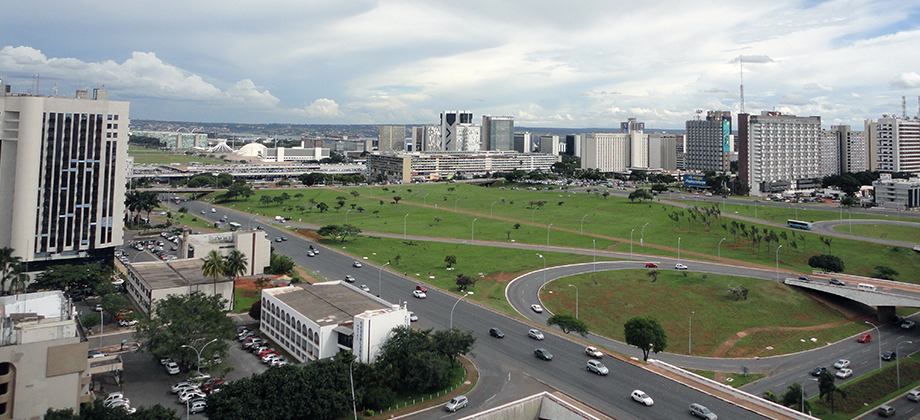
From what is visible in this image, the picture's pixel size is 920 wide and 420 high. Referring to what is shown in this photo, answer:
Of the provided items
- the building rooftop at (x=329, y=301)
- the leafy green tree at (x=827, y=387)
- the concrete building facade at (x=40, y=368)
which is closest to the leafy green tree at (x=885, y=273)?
the leafy green tree at (x=827, y=387)

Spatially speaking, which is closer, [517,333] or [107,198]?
[517,333]

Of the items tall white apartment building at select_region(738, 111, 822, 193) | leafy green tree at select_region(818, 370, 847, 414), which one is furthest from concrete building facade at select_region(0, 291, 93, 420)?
tall white apartment building at select_region(738, 111, 822, 193)

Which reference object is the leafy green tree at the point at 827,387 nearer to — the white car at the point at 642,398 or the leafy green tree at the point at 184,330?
the white car at the point at 642,398

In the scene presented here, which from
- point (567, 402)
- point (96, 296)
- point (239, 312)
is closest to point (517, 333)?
point (567, 402)

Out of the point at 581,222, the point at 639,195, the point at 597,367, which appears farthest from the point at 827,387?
the point at 639,195

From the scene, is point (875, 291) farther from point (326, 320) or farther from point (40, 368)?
point (40, 368)

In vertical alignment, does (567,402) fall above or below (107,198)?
below

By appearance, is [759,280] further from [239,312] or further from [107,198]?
[107,198]

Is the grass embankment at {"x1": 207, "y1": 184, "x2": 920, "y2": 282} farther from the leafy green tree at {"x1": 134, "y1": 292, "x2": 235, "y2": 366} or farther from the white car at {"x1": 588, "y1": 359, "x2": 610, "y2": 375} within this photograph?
the leafy green tree at {"x1": 134, "y1": 292, "x2": 235, "y2": 366}
